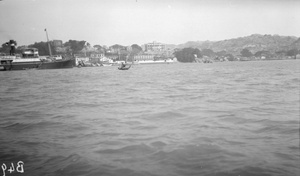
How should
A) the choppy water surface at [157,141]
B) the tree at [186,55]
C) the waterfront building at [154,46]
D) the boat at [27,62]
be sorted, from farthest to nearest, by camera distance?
1. the waterfront building at [154,46]
2. the tree at [186,55]
3. the boat at [27,62]
4. the choppy water surface at [157,141]

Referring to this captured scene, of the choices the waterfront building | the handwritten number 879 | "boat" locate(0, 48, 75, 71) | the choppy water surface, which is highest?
the waterfront building

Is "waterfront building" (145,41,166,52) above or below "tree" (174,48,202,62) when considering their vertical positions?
above

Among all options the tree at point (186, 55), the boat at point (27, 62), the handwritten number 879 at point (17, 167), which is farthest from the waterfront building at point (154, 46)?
the handwritten number 879 at point (17, 167)

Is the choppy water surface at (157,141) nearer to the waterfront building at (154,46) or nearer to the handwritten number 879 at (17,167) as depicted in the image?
the handwritten number 879 at (17,167)

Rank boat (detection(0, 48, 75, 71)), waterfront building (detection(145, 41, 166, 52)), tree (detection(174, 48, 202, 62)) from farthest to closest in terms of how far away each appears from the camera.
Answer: waterfront building (detection(145, 41, 166, 52)), tree (detection(174, 48, 202, 62)), boat (detection(0, 48, 75, 71))

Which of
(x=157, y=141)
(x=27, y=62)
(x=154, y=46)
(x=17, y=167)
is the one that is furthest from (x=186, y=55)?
(x=17, y=167)

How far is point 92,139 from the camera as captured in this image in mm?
3445

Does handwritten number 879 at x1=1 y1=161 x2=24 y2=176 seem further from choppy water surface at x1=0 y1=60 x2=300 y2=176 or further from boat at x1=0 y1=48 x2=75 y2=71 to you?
boat at x1=0 y1=48 x2=75 y2=71

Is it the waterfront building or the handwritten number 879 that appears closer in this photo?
the handwritten number 879

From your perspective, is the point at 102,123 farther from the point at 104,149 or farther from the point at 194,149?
the point at 194,149

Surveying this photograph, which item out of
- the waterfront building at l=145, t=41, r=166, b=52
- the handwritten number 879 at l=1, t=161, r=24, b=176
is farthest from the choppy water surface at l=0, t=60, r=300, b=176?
the waterfront building at l=145, t=41, r=166, b=52

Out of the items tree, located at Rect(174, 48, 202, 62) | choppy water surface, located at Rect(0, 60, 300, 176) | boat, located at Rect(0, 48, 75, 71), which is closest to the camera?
choppy water surface, located at Rect(0, 60, 300, 176)

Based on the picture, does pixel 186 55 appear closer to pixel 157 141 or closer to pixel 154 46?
pixel 154 46

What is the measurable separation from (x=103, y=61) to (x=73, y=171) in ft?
269
